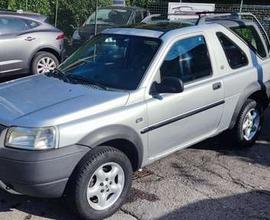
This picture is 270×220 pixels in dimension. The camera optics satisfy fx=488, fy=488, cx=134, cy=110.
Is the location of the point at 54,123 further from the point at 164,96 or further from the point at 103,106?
the point at 164,96

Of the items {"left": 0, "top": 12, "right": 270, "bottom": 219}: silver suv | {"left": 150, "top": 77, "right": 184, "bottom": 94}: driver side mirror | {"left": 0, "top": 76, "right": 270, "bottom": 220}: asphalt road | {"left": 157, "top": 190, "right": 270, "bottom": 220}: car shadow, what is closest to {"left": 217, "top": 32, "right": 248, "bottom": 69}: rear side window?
{"left": 0, "top": 12, "right": 270, "bottom": 219}: silver suv

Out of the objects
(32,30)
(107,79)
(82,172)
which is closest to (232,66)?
(107,79)

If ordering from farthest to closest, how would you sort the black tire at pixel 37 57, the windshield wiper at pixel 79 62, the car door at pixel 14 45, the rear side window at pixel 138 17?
the rear side window at pixel 138 17 < the black tire at pixel 37 57 < the car door at pixel 14 45 < the windshield wiper at pixel 79 62

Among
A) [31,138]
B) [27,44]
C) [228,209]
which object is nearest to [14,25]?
[27,44]

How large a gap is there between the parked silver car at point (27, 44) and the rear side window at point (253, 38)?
16.7 feet

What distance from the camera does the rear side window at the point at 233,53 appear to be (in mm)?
5750

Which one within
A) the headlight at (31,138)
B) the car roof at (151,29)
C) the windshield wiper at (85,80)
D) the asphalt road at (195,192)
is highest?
the car roof at (151,29)

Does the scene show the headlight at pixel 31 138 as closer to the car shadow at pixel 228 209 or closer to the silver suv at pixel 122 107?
the silver suv at pixel 122 107

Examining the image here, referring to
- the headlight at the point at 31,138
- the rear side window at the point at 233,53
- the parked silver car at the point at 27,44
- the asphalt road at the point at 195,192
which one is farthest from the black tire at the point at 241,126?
the parked silver car at the point at 27,44

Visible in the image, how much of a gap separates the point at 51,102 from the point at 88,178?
78cm

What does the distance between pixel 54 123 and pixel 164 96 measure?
1268mm

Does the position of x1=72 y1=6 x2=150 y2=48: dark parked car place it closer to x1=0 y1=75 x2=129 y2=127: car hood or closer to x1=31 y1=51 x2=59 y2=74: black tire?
x1=31 y1=51 x2=59 y2=74: black tire

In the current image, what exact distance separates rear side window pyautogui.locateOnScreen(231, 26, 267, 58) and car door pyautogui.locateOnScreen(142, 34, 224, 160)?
1038 mm

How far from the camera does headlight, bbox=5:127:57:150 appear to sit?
3939 mm
